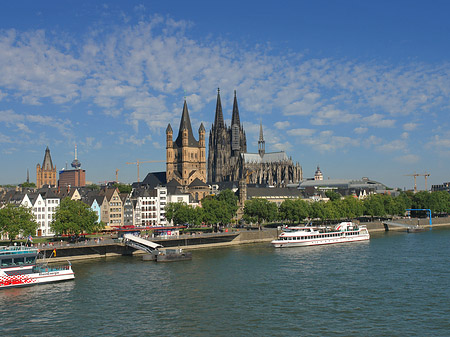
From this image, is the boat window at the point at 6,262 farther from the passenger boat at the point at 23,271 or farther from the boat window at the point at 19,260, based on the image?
the boat window at the point at 19,260

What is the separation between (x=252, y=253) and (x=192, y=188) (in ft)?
300

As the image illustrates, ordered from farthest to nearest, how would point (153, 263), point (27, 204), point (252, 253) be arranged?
point (27, 204), point (252, 253), point (153, 263)

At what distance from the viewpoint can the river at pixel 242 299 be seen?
43750mm

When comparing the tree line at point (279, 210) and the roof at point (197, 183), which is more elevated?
the roof at point (197, 183)

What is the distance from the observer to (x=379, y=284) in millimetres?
60625

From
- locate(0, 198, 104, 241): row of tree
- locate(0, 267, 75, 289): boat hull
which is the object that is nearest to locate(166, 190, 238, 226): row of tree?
locate(0, 198, 104, 241): row of tree

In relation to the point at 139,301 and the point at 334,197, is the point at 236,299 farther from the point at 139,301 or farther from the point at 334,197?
the point at 334,197

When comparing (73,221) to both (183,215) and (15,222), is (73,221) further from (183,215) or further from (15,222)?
(183,215)

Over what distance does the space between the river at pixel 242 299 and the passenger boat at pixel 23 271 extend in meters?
1.55

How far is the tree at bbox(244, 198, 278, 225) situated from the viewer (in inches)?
5133

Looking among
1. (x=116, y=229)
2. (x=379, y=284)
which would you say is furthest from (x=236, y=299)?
(x=116, y=229)

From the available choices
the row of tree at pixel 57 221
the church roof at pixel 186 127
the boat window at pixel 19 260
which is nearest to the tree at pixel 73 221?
the row of tree at pixel 57 221

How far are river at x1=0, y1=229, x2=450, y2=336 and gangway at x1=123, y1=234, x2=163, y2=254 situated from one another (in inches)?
209

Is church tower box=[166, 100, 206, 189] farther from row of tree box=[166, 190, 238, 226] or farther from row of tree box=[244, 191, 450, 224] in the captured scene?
row of tree box=[166, 190, 238, 226]
